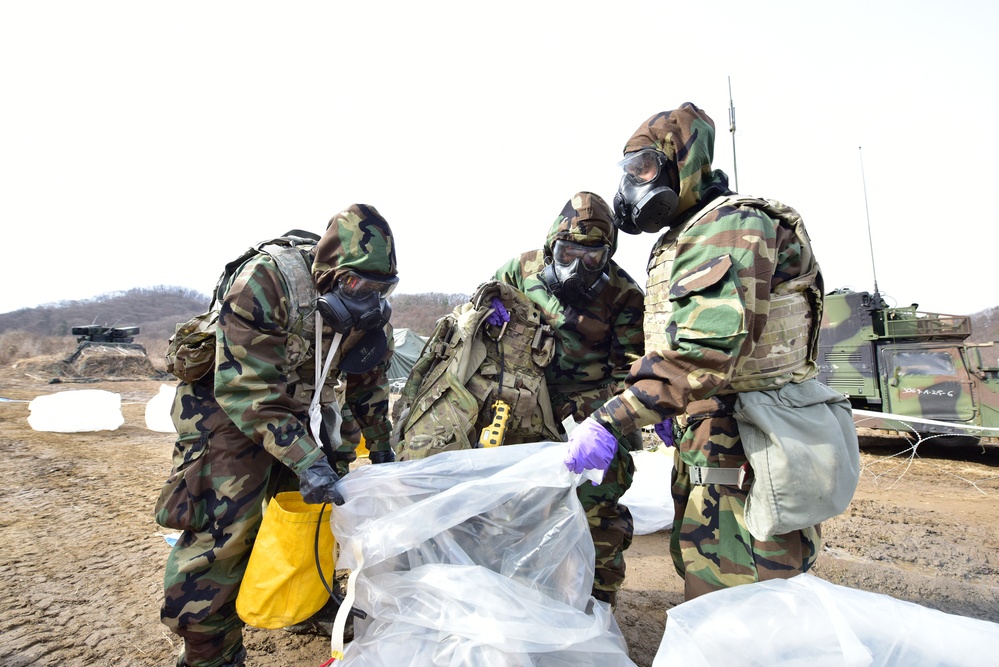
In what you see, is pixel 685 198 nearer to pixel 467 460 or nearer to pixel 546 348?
pixel 546 348

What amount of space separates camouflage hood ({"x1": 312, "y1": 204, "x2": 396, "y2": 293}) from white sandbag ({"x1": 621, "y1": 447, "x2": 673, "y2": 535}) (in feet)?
8.47

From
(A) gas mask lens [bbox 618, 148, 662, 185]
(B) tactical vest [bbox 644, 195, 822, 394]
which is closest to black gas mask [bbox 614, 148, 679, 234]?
(A) gas mask lens [bbox 618, 148, 662, 185]

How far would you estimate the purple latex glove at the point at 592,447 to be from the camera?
1688 mm

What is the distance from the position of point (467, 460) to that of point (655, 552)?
254 cm

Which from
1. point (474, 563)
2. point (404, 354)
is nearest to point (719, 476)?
point (474, 563)

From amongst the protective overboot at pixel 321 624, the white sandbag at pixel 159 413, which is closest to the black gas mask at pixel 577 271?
the protective overboot at pixel 321 624

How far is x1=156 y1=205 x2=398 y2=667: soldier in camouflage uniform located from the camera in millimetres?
1847

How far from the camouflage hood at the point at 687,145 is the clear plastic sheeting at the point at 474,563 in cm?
111

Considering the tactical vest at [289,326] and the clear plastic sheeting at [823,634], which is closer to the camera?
the clear plastic sheeting at [823,634]

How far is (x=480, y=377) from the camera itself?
2.64 m

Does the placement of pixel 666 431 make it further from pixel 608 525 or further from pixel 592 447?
pixel 592 447

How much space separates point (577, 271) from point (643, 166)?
63 cm

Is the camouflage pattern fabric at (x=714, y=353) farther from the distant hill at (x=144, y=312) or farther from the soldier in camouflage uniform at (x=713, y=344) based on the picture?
the distant hill at (x=144, y=312)

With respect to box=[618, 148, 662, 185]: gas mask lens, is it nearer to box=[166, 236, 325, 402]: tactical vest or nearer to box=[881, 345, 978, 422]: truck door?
box=[166, 236, 325, 402]: tactical vest
